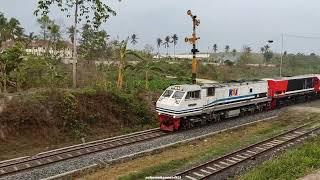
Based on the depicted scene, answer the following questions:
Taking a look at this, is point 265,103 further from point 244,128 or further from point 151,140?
point 151,140

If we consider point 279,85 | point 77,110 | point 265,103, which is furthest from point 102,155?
point 279,85

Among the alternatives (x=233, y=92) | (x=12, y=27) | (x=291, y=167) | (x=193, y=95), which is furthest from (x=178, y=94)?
(x=12, y=27)

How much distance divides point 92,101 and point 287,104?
2076 centimetres

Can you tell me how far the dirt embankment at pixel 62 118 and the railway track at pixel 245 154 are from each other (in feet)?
27.9

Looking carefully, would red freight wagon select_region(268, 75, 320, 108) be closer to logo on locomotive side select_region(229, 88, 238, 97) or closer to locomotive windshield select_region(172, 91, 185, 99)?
logo on locomotive side select_region(229, 88, 238, 97)

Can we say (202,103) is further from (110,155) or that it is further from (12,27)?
(12,27)

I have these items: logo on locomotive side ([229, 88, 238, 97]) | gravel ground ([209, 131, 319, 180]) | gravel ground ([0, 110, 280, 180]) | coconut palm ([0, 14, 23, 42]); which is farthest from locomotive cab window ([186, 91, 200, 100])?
coconut palm ([0, 14, 23, 42])

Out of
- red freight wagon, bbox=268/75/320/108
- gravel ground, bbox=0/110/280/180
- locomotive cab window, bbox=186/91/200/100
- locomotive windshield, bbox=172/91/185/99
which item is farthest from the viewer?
red freight wagon, bbox=268/75/320/108

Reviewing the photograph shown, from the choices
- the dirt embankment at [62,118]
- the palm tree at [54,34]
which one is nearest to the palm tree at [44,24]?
the palm tree at [54,34]

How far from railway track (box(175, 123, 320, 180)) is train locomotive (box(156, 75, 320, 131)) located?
5.26 metres

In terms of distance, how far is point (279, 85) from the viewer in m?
36.2

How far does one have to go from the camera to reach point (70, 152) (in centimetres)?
2038

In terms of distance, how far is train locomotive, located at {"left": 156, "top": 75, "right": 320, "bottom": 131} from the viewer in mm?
25562

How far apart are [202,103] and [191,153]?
6816 millimetres
